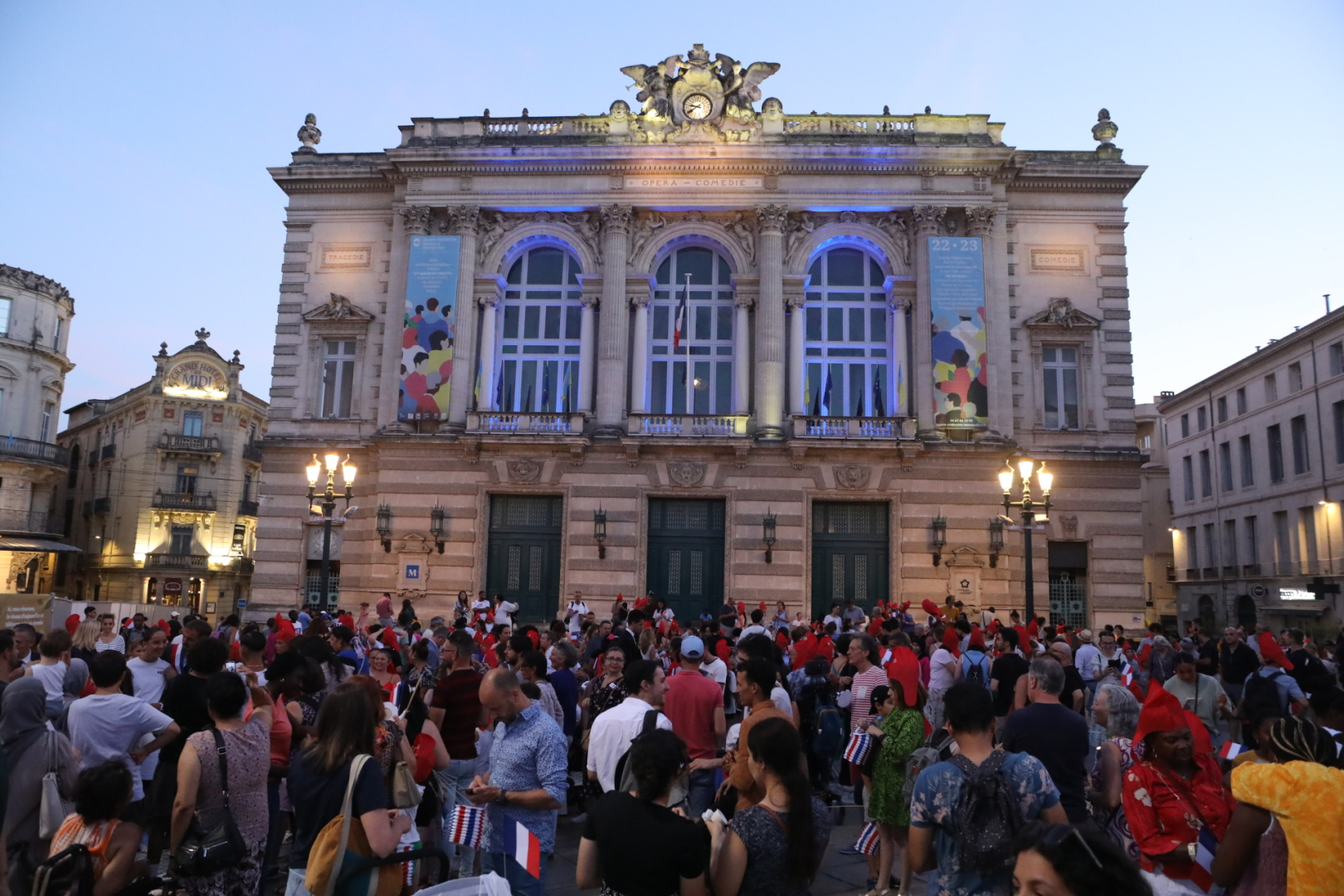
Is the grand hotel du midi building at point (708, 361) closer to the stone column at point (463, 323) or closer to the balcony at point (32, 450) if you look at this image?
the stone column at point (463, 323)

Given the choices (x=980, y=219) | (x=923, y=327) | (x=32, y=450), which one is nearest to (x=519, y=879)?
(x=923, y=327)

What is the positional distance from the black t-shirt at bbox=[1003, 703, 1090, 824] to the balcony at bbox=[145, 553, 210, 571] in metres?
56.8

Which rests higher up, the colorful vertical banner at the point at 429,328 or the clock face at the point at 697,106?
the clock face at the point at 697,106

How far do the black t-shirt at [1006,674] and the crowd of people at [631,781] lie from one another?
1721 millimetres

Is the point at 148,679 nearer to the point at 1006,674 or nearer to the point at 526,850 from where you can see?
the point at 526,850

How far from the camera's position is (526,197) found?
29.4 m

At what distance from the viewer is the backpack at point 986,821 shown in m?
4.86

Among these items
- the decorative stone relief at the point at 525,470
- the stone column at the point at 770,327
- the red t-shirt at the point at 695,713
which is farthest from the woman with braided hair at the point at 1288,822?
the decorative stone relief at the point at 525,470

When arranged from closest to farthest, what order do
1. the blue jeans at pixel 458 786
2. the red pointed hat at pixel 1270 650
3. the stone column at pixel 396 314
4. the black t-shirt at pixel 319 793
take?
the black t-shirt at pixel 319 793
the blue jeans at pixel 458 786
the red pointed hat at pixel 1270 650
the stone column at pixel 396 314

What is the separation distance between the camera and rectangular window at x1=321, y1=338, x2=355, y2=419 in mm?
Answer: 30500

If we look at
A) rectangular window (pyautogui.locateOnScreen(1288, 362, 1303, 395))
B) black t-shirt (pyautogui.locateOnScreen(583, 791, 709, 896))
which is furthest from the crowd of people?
rectangular window (pyautogui.locateOnScreen(1288, 362, 1303, 395))

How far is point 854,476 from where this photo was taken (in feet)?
90.7

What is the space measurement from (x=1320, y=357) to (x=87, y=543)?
67.6 meters

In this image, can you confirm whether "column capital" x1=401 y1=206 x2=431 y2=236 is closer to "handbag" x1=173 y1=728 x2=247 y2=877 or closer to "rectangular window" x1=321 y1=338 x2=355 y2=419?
"rectangular window" x1=321 y1=338 x2=355 y2=419
